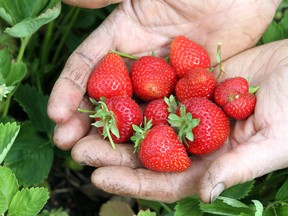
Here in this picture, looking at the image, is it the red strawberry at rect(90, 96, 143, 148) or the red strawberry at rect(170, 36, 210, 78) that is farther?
the red strawberry at rect(170, 36, 210, 78)

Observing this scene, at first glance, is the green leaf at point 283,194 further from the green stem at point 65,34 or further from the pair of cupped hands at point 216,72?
the green stem at point 65,34

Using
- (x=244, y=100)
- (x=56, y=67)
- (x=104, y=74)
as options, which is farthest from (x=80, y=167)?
(x=244, y=100)

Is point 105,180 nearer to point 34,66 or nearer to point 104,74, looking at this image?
point 104,74

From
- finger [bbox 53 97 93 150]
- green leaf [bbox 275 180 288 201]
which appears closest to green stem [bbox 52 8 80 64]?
finger [bbox 53 97 93 150]

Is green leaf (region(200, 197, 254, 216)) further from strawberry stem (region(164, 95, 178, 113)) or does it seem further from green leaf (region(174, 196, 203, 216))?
strawberry stem (region(164, 95, 178, 113))

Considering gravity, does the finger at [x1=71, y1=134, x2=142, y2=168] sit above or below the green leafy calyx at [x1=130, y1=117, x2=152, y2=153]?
below

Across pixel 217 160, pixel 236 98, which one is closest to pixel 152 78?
pixel 236 98
